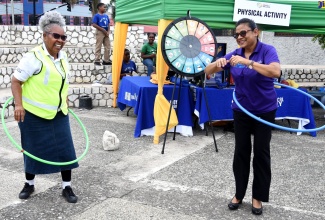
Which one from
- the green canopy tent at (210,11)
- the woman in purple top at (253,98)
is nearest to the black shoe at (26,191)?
the woman in purple top at (253,98)

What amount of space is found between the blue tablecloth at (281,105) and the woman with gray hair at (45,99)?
323cm

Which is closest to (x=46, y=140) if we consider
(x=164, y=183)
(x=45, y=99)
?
(x=45, y=99)

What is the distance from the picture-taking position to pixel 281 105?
7109mm

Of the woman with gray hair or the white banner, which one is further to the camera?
the white banner

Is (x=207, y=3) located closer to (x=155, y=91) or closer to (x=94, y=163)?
(x=155, y=91)

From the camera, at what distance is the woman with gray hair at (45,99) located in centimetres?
341

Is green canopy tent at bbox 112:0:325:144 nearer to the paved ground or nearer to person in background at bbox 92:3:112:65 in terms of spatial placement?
the paved ground

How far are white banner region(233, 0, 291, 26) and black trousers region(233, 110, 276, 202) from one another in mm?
3309

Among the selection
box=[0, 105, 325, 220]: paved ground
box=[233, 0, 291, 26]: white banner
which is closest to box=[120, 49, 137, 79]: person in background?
box=[0, 105, 325, 220]: paved ground

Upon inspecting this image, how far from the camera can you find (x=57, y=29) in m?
3.50

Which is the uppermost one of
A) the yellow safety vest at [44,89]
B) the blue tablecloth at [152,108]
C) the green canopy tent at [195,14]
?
the green canopy tent at [195,14]

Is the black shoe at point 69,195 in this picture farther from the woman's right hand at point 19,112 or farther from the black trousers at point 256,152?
the black trousers at point 256,152

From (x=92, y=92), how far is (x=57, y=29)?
238 inches

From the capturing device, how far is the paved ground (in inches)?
142
